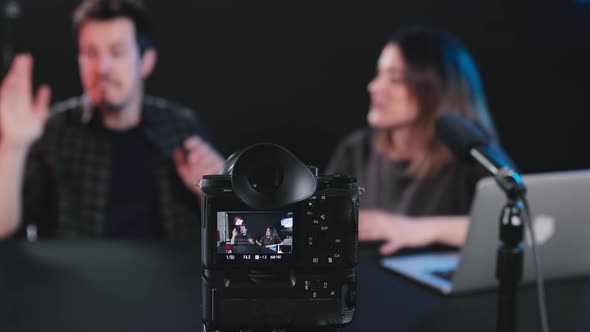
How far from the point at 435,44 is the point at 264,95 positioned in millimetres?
746

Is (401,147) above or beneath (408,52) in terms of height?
beneath

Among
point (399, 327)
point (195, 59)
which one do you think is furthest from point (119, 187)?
point (399, 327)

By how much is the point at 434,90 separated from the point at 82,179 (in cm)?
141

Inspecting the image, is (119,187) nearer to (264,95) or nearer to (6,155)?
(6,155)

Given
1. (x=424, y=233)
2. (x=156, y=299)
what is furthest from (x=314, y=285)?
(x=424, y=233)

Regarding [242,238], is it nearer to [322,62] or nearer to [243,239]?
[243,239]

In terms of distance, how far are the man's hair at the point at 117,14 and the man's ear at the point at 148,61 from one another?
0.07 ft

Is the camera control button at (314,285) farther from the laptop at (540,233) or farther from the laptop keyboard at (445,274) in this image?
the laptop keyboard at (445,274)

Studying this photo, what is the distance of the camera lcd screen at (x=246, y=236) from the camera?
906mm

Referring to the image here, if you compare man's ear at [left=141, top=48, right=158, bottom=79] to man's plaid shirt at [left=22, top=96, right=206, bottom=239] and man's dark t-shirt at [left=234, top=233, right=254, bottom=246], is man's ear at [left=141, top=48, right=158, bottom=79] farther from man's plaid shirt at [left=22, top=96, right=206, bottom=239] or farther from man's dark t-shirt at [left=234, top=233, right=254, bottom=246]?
man's dark t-shirt at [left=234, top=233, right=254, bottom=246]

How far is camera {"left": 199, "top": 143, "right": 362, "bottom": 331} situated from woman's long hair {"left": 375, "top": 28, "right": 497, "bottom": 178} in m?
1.54

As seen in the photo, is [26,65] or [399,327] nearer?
[399,327]

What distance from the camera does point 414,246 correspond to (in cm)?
178

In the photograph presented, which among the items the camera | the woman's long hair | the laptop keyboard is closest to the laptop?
the laptop keyboard
